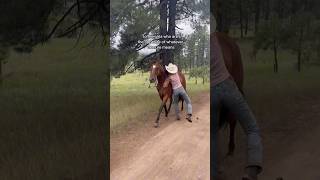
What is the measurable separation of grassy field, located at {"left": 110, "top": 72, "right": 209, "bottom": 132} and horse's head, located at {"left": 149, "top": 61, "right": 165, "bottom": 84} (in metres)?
0.03

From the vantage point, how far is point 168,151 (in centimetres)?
358

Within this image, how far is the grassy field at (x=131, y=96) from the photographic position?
3553 millimetres

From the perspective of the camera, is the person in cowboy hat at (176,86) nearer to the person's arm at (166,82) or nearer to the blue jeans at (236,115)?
the person's arm at (166,82)

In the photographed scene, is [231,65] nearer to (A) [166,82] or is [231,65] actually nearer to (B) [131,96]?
(A) [166,82]

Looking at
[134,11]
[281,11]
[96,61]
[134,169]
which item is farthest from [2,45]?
[281,11]

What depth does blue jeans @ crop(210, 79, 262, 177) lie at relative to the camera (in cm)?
367

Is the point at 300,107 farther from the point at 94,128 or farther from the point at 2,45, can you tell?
the point at 2,45

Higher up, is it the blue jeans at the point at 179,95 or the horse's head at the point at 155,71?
the horse's head at the point at 155,71

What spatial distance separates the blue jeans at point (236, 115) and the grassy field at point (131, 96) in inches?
6.5

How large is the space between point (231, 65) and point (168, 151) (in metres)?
0.76

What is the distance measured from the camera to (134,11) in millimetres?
3523

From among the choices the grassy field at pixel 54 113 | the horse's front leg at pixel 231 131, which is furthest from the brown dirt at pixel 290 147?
the grassy field at pixel 54 113

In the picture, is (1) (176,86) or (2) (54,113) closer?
(1) (176,86)

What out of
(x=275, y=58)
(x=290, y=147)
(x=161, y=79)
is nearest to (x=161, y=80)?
(x=161, y=79)
